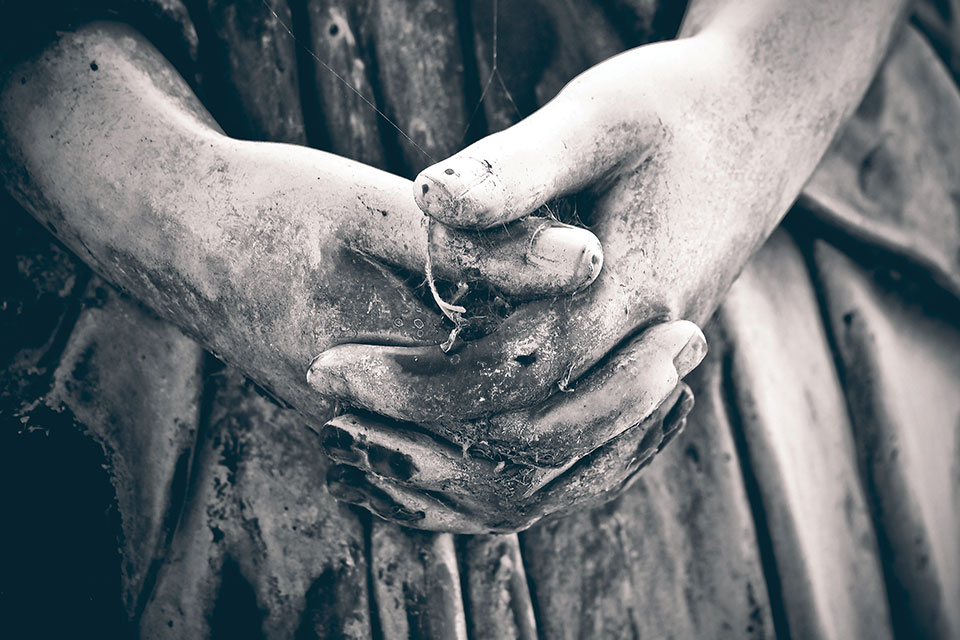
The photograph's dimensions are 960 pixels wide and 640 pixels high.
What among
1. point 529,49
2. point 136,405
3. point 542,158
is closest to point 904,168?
point 529,49

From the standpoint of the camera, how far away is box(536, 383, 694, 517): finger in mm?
693

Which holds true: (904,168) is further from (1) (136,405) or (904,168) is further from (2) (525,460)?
(1) (136,405)

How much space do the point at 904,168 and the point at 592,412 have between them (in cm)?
67

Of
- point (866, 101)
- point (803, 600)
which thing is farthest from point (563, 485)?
point (866, 101)

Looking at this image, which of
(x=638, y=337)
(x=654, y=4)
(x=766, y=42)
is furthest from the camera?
(x=654, y=4)

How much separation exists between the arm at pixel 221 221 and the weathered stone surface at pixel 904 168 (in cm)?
54

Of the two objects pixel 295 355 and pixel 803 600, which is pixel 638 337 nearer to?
pixel 295 355

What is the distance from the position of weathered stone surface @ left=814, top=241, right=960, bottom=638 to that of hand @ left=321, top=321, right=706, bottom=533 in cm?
38

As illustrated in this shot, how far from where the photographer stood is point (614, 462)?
2.32ft

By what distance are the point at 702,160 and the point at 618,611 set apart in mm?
515

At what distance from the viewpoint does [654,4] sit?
0.92 metres

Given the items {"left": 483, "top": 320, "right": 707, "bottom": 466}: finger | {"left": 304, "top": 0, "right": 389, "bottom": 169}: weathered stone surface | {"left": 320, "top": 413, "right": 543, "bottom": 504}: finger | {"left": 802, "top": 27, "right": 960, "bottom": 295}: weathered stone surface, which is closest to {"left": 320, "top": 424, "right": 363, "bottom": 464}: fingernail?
{"left": 320, "top": 413, "right": 543, "bottom": 504}: finger

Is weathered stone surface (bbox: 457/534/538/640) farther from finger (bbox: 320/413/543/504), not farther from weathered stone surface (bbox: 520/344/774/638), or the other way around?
finger (bbox: 320/413/543/504)

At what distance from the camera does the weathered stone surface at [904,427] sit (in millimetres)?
957
